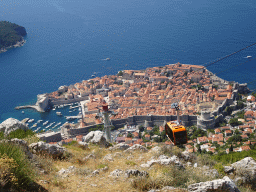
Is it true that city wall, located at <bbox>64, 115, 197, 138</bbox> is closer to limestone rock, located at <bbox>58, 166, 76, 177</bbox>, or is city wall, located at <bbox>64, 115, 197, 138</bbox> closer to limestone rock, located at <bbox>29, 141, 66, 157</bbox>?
limestone rock, located at <bbox>29, 141, 66, 157</bbox>

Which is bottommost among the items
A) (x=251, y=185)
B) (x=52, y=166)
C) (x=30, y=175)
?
(x=251, y=185)

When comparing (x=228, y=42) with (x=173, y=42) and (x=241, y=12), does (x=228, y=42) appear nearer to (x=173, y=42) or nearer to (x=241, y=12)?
(x=173, y=42)

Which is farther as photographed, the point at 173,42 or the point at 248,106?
the point at 173,42

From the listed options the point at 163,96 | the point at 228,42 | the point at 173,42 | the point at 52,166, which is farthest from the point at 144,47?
the point at 52,166

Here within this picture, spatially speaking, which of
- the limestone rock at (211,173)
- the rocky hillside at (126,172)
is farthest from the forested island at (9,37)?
the limestone rock at (211,173)

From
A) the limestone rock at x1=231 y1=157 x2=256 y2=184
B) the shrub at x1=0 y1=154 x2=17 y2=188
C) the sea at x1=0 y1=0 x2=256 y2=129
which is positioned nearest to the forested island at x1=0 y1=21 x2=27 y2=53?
the sea at x1=0 y1=0 x2=256 y2=129

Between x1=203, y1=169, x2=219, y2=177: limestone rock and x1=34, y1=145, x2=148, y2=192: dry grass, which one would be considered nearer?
x1=34, y1=145, x2=148, y2=192: dry grass
